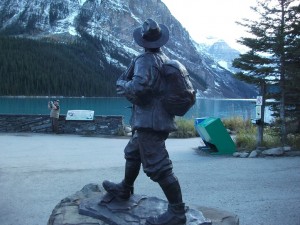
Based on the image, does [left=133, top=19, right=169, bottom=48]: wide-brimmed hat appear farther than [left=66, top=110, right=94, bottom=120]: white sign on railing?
No

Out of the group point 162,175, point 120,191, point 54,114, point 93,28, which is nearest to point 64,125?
point 54,114

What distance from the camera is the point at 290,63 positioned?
1166 centimetres

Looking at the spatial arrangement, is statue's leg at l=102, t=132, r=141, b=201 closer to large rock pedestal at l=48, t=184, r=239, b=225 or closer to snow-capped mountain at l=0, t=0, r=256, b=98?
large rock pedestal at l=48, t=184, r=239, b=225

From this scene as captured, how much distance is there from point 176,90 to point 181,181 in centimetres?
442

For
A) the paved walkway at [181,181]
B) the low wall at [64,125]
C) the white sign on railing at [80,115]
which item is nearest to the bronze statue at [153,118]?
the paved walkway at [181,181]

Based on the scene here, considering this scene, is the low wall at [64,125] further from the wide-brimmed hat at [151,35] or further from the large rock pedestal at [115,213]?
the wide-brimmed hat at [151,35]

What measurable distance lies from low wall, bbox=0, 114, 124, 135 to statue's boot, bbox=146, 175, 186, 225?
14.6m

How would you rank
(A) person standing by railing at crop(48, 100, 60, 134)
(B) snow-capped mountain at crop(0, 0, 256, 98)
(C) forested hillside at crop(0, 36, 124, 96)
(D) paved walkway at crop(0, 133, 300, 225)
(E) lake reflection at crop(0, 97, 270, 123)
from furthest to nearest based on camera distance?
(B) snow-capped mountain at crop(0, 0, 256, 98), (C) forested hillside at crop(0, 36, 124, 96), (E) lake reflection at crop(0, 97, 270, 123), (A) person standing by railing at crop(48, 100, 60, 134), (D) paved walkway at crop(0, 133, 300, 225)

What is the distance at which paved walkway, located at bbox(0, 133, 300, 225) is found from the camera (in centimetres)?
593

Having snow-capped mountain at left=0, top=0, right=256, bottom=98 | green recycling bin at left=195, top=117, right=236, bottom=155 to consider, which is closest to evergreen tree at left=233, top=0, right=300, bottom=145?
green recycling bin at left=195, top=117, right=236, bottom=155

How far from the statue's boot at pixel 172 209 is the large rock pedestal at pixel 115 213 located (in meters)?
0.17

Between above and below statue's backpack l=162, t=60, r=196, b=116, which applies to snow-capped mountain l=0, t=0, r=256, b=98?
above

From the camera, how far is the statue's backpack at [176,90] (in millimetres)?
3801

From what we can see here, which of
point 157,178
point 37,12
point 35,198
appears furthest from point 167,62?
Result: point 37,12
